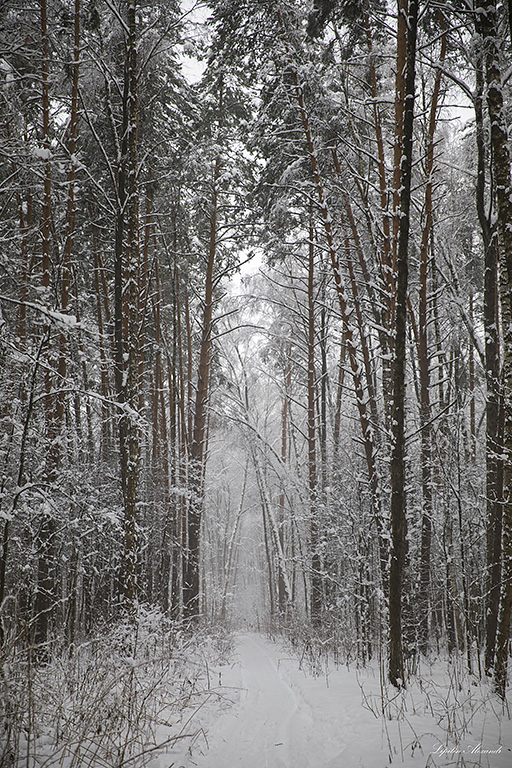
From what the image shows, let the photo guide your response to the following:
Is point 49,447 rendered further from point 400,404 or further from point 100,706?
point 400,404

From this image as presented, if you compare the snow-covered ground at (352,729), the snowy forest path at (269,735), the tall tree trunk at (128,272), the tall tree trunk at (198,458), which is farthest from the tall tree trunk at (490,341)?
the tall tree trunk at (198,458)

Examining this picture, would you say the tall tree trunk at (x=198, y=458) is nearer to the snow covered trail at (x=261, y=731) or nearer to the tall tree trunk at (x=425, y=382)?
the snow covered trail at (x=261, y=731)

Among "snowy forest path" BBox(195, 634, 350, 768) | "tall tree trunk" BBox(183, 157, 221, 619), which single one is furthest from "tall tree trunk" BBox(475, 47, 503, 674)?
"tall tree trunk" BBox(183, 157, 221, 619)

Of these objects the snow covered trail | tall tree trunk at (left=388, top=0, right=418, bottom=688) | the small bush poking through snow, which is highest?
tall tree trunk at (left=388, top=0, right=418, bottom=688)

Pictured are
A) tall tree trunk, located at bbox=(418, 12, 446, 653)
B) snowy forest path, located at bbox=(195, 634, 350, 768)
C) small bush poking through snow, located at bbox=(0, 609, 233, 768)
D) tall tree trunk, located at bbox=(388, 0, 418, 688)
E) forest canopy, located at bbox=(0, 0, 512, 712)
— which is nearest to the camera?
small bush poking through snow, located at bbox=(0, 609, 233, 768)

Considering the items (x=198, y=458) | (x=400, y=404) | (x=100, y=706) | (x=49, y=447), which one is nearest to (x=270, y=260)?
(x=198, y=458)

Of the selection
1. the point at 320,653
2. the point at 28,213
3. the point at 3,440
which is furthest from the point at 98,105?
the point at 320,653

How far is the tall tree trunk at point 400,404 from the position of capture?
5461 mm

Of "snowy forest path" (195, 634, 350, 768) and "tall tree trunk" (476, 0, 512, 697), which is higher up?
"tall tree trunk" (476, 0, 512, 697)

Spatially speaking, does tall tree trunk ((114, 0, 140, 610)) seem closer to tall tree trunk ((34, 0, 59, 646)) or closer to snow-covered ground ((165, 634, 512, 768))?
tall tree trunk ((34, 0, 59, 646))

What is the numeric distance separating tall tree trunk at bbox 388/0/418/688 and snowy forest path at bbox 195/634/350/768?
117 cm

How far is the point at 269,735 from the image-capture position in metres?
4.70

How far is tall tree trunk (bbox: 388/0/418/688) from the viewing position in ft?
17.9

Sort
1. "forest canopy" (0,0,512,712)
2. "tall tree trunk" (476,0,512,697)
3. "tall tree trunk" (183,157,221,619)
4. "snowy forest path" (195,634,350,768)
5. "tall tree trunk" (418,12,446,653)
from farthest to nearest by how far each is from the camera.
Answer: "tall tree trunk" (183,157,221,619) < "tall tree trunk" (418,12,446,653) < "forest canopy" (0,0,512,712) < "tall tree trunk" (476,0,512,697) < "snowy forest path" (195,634,350,768)
